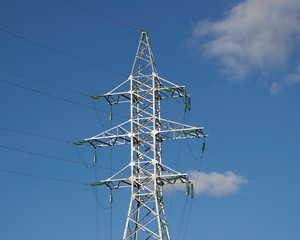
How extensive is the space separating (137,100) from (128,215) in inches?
425

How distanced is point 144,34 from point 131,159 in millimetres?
12634

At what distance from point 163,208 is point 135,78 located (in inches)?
501

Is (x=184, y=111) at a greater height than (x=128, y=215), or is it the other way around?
(x=184, y=111)

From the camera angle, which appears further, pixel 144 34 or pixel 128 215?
Answer: pixel 144 34

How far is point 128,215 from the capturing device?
186 feet

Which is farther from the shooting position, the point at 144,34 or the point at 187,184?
the point at 144,34

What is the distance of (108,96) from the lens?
6178 cm

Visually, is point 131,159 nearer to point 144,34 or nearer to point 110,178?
point 110,178

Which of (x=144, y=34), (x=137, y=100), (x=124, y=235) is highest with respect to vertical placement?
(x=144, y=34)

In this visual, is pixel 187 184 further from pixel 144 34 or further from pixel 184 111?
pixel 144 34

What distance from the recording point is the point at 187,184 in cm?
5756

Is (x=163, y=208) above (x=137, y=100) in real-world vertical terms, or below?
below

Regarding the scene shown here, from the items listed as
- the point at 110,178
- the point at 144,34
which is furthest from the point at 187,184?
the point at 144,34

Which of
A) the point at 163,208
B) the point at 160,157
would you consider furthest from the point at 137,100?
the point at 163,208
